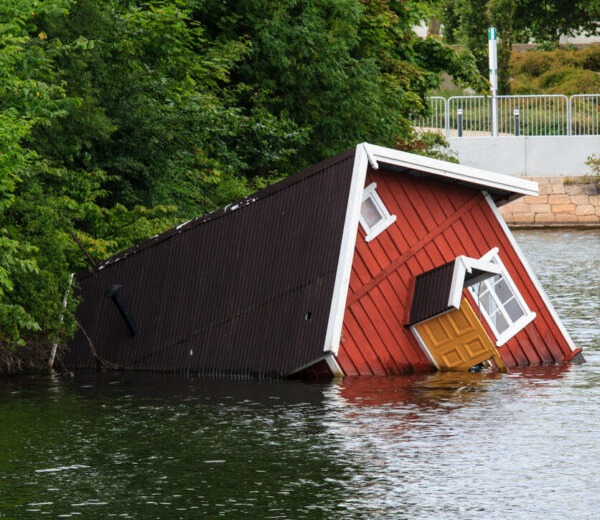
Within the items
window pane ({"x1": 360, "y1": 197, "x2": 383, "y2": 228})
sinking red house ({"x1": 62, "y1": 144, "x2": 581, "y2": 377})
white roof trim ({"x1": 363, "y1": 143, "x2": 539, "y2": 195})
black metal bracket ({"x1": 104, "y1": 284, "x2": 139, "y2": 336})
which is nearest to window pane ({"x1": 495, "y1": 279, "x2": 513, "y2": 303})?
sinking red house ({"x1": 62, "y1": 144, "x2": 581, "y2": 377})

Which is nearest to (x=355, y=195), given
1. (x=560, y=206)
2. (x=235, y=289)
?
(x=235, y=289)

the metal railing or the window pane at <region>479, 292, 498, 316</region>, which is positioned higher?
the metal railing

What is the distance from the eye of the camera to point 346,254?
1086 inches

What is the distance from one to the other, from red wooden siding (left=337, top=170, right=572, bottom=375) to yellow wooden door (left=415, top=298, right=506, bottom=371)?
25cm

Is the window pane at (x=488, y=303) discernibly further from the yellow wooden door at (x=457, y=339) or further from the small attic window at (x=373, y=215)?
the small attic window at (x=373, y=215)

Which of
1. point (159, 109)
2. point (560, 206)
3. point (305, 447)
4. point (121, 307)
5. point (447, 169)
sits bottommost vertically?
point (305, 447)

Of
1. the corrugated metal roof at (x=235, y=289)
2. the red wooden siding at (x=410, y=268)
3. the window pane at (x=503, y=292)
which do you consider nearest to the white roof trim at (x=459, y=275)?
the red wooden siding at (x=410, y=268)

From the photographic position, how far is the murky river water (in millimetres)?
18609

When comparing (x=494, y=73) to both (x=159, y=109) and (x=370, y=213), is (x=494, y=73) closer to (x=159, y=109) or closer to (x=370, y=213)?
(x=159, y=109)

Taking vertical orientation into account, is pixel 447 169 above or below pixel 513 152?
below

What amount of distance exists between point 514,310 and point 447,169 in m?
3.00

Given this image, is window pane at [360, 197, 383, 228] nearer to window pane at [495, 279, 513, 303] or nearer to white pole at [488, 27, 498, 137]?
window pane at [495, 279, 513, 303]

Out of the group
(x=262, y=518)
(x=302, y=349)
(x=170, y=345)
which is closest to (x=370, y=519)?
(x=262, y=518)

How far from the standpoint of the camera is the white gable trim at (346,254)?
2711cm
